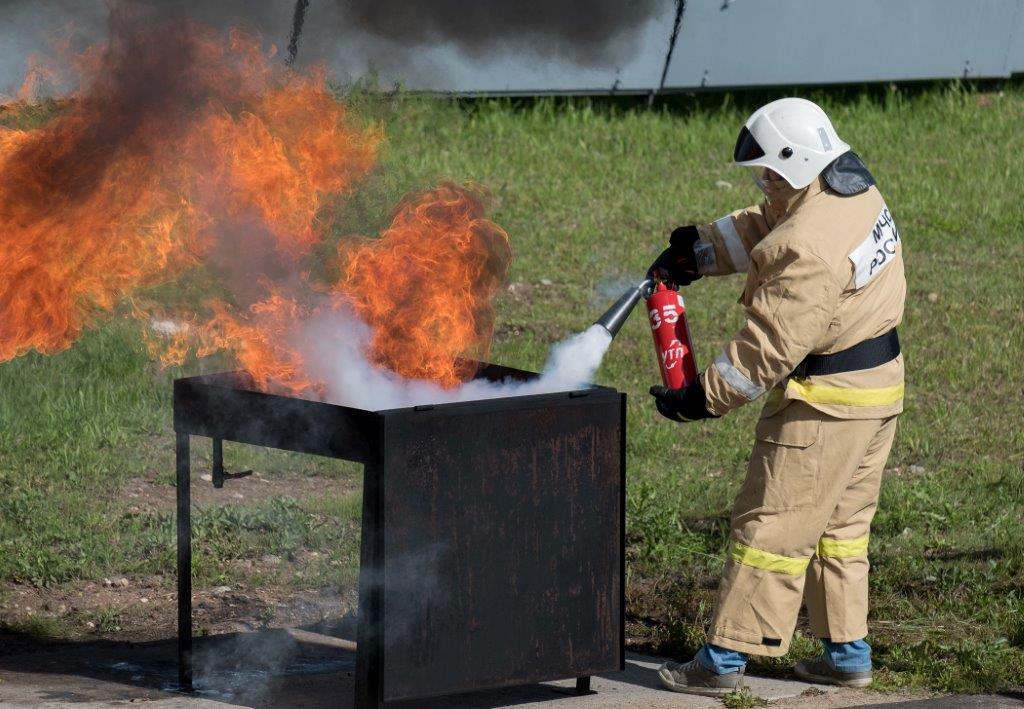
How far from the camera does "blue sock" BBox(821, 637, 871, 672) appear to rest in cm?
518

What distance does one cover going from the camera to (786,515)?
194 inches

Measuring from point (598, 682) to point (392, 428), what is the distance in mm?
1339

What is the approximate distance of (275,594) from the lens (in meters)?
6.37

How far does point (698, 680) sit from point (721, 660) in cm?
11

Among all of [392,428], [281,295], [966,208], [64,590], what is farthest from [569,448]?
[966,208]

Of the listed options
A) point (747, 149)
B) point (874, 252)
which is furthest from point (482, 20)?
point (874, 252)

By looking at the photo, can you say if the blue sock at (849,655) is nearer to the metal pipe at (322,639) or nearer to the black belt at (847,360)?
the black belt at (847,360)

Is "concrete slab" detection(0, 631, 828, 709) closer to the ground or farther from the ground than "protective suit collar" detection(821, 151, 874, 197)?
closer to the ground

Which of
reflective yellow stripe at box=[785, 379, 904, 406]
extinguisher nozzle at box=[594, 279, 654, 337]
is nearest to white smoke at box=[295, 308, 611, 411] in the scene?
extinguisher nozzle at box=[594, 279, 654, 337]

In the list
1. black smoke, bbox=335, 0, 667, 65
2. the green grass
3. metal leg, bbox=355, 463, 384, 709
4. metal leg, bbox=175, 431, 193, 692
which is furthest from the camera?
black smoke, bbox=335, 0, 667, 65

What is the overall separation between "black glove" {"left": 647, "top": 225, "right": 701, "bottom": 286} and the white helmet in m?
0.50

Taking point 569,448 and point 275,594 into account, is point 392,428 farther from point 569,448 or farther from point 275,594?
point 275,594

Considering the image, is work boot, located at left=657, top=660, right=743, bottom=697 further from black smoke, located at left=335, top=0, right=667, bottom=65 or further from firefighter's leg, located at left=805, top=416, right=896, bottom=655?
black smoke, located at left=335, top=0, right=667, bottom=65

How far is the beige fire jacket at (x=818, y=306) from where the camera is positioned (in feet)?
15.6
